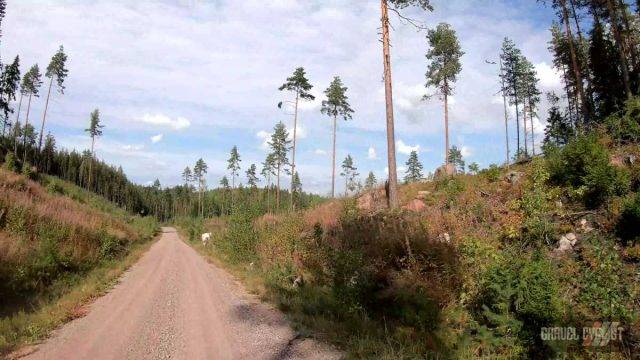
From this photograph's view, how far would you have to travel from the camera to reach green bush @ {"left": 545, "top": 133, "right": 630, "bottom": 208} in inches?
366

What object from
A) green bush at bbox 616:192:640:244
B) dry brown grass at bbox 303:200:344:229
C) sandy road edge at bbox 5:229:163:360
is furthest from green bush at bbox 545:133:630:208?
sandy road edge at bbox 5:229:163:360

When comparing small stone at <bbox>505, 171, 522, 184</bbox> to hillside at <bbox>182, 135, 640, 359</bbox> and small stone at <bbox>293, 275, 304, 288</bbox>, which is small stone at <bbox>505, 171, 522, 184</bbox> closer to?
Result: hillside at <bbox>182, 135, 640, 359</bbox>

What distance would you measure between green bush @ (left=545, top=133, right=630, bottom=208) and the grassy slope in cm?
1171

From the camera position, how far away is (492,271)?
646 centimetres

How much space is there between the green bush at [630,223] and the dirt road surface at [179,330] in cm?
620

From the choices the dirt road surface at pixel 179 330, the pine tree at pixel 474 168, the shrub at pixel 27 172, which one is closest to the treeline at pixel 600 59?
the pine tree at pixel 474 168

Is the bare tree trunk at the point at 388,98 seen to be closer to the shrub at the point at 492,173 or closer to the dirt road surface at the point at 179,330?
the shrub at the point at 492,173

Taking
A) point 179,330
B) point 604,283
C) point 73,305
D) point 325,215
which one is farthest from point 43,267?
point 604,283

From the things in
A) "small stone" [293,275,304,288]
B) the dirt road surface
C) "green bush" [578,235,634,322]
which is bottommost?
the dirt road surface

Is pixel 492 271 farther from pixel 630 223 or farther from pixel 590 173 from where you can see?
pixel 590 173

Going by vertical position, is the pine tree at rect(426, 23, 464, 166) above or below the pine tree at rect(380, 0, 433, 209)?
above

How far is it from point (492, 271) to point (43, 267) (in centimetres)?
1164

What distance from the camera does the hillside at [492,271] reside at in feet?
19.4

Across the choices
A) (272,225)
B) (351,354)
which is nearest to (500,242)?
(351,354)
